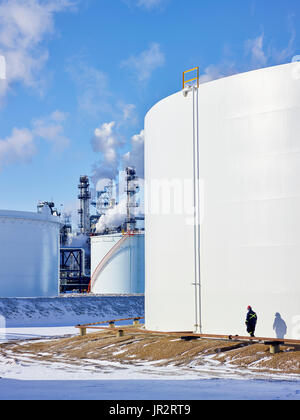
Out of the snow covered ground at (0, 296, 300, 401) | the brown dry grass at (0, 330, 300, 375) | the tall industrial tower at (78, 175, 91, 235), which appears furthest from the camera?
the tall industrial tower at (78, 175, 91, 235)

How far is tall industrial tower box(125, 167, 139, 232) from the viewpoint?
57956 millimetres

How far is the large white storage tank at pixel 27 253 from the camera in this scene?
3409cm

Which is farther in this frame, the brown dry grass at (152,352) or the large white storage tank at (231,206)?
the large white storage tank at (231,206)

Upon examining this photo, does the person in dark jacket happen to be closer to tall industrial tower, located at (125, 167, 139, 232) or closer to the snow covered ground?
the snow covered ground

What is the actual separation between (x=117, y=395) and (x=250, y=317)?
6313 mm

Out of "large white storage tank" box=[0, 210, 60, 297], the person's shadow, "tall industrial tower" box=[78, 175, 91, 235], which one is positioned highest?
"tall industrial tower" box=[78, 175, 91, 235]

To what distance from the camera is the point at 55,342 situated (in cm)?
1888

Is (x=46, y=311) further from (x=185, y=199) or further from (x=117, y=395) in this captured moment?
(x=117, y=395)

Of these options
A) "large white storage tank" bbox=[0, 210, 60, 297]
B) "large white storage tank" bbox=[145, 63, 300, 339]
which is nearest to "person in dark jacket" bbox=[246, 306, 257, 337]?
"large white storage tank" bbox=[145, 63, 300, 339]

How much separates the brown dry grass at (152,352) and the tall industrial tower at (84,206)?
5082cm

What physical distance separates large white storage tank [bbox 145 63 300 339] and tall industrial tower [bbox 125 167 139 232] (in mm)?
39383

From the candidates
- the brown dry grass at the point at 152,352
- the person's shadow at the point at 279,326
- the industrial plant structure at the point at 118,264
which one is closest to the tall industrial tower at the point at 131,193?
the industrial plant structure at the point at 118,264

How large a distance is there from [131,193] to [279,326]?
4518cm

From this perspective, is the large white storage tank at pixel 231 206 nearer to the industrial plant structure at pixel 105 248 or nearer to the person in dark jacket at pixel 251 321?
the person in dark jacket at pixel 251 321
